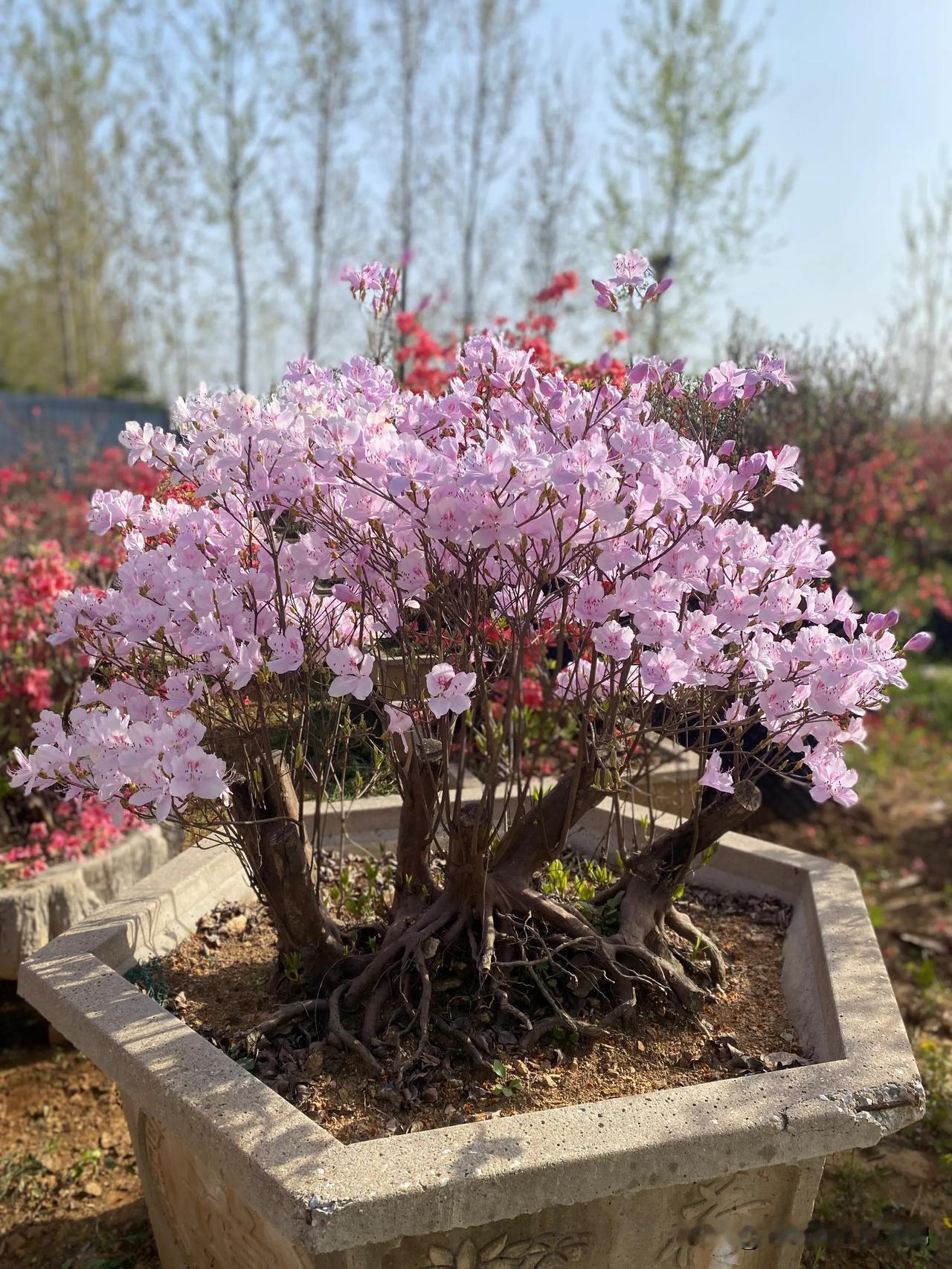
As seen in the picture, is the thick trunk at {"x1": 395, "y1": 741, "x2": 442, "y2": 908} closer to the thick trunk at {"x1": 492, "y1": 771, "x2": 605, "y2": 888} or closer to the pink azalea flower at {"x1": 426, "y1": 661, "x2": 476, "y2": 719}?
the thick trunk at {"x1": 492, "y1": 771, "x2": 605, "y2": 888}

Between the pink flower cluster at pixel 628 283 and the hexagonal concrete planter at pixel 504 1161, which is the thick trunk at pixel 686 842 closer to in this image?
the hexagonal concrete planter at pixel 504 1161

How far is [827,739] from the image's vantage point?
6.48 feet

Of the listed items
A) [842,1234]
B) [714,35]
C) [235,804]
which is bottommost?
[842,1234]

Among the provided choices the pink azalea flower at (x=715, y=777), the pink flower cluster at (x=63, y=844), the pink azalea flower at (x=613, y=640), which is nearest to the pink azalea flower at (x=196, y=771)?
the pink azalea flower at (x=613, y=640)

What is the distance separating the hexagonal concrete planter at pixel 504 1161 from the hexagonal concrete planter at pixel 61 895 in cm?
99

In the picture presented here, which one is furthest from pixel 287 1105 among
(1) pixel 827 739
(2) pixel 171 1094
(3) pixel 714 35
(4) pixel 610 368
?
(3) pixel 714 35

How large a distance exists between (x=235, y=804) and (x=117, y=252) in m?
19.0

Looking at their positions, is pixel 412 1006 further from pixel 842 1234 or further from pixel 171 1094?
pixel 842 1234

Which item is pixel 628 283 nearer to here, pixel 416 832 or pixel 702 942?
pixel 416 832

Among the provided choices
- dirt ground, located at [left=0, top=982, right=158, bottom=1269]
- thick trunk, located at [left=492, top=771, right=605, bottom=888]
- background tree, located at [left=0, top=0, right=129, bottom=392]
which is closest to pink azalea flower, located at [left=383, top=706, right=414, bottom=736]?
thick trunk, located at [left=492, top=771, right=605, bottom=888]

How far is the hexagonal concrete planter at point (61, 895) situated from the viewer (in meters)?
2.96

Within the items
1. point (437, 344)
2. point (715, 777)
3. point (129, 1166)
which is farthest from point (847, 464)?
point (129, 1166)

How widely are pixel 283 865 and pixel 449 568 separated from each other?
83 centimetres

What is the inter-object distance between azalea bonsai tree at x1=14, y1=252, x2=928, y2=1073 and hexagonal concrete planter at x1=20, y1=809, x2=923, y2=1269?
0.38m
